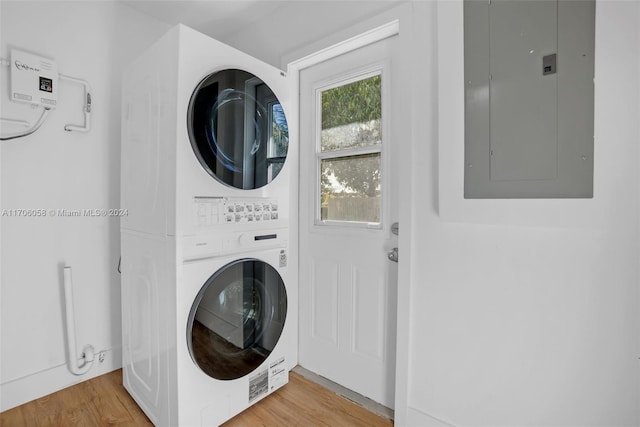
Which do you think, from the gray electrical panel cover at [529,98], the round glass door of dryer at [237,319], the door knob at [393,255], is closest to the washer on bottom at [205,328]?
the round glass door of dryer at [237,319]

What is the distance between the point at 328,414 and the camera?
1.60 meters

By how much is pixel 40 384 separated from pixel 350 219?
1.96m

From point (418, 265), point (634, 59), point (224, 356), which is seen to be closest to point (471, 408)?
point (418, 265)

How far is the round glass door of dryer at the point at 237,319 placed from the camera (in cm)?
139

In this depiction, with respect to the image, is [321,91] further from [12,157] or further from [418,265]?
[12,157]

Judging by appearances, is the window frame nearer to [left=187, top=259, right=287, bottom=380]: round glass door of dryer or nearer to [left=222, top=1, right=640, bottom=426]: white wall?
[left=222, top=1, right=640, bottom=426]: white wall

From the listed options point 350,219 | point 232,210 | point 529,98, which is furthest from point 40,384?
point 529,98

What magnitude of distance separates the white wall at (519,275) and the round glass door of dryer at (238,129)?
0.73 metres

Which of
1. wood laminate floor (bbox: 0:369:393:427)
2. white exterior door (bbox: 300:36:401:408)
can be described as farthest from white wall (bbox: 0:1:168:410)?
white exterior door (bbox: 300:36:401:408)

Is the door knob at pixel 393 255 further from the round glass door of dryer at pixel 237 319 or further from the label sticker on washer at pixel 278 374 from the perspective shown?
the label sticker on washer at pixel 278 374

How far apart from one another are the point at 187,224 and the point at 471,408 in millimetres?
1447

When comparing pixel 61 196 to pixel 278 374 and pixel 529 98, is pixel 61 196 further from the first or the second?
pixel 529 98

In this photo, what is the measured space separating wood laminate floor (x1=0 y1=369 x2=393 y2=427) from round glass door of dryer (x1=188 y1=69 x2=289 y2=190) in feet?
3.86

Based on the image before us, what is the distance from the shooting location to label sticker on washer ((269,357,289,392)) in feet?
5.67
